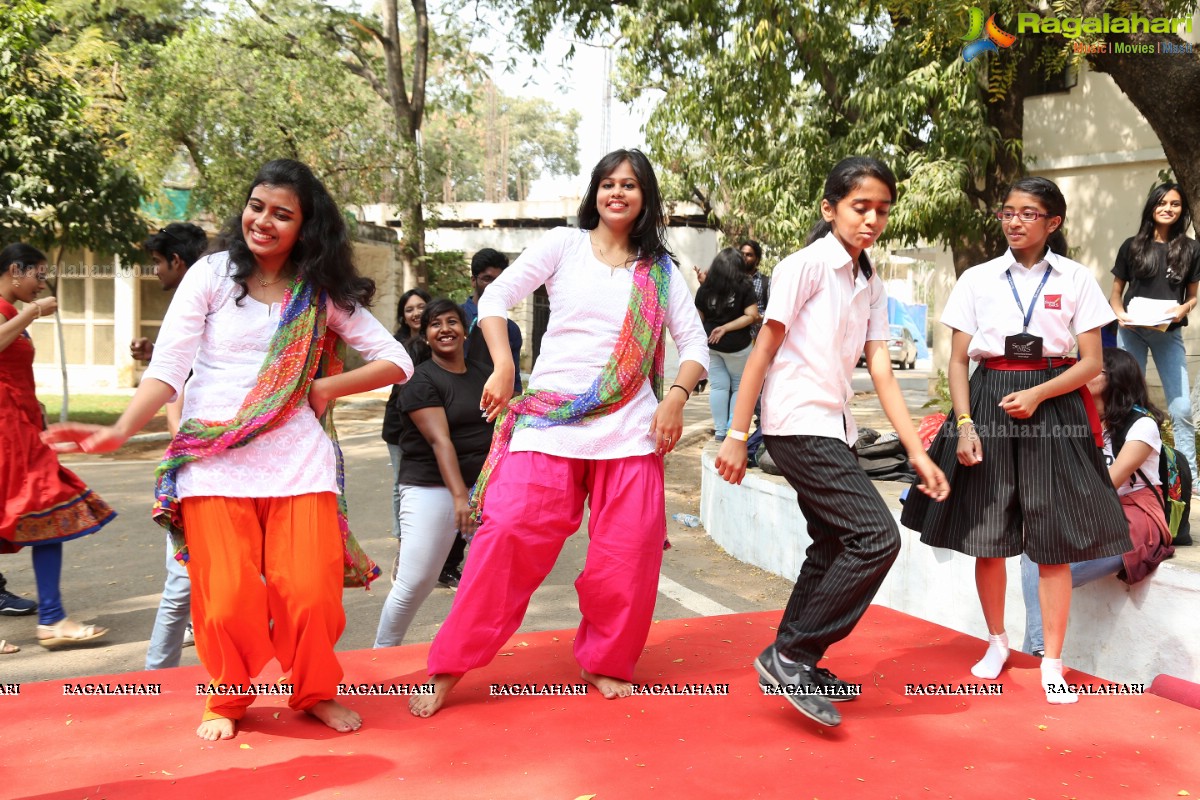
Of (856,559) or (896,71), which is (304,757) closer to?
(856,559)

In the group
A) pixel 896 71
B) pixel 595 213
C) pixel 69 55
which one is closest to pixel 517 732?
pixel 595 213

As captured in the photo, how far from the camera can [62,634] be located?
5.23m

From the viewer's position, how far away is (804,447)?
340 cm

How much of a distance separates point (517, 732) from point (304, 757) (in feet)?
2.02

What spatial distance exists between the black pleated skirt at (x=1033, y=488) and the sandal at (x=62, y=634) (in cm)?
404

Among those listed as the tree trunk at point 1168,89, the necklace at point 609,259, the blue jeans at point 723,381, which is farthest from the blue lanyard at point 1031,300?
the blue jeans at point 723,381

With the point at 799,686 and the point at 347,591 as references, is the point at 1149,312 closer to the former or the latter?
the point at 799,686

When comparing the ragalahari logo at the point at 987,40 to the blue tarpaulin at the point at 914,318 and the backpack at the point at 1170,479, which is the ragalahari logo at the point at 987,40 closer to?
the backpack at the point at 1170,479

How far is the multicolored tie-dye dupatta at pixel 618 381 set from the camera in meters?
3.53

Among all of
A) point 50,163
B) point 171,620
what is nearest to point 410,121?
point 50,163

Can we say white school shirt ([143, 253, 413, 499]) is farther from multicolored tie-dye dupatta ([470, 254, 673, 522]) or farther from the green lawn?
the green lawn

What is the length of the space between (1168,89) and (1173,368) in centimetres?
165

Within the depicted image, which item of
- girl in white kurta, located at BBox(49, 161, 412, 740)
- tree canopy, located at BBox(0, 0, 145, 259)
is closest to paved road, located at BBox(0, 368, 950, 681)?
girl in white kurta, located at BBox(49, 161, 412, 740)

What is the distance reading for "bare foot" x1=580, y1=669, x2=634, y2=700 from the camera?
140 inches
